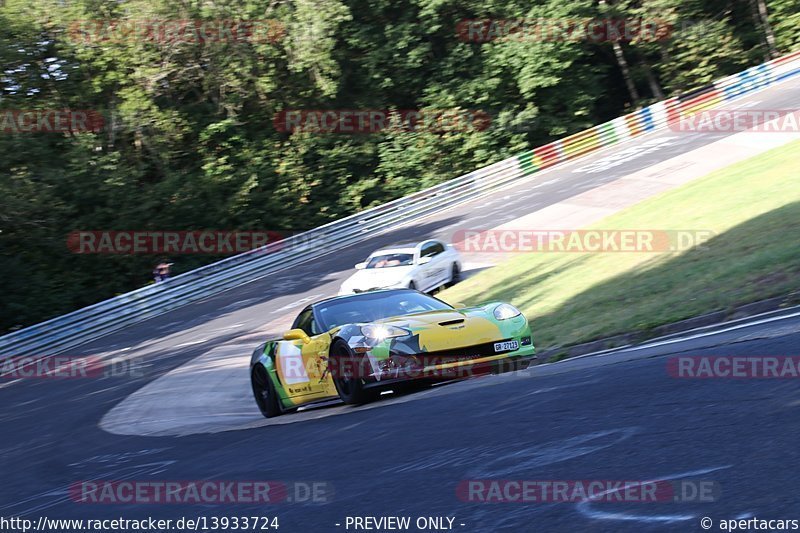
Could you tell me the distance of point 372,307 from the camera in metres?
11.5

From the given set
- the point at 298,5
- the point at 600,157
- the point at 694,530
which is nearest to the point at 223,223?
the point at 298,5

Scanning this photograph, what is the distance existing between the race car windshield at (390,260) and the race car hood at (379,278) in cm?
26

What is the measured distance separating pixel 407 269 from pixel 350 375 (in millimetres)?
13550

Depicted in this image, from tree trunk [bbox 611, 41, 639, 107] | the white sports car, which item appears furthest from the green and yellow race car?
tree trunk [bbox 611, 41, 639, 107]

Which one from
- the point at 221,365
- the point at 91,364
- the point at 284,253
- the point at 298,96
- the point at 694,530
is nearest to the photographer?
the point at 694,530

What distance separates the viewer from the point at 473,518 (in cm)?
508

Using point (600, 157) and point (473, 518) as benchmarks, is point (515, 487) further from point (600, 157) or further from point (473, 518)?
point (600, 157)

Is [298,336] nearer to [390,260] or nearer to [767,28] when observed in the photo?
[390,260]

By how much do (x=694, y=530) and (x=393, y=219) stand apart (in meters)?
33.8

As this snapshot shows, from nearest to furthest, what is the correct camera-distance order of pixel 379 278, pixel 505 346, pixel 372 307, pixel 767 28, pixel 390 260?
pixel 505 346 → pixel 372 307 → pixel 379 278 → pixel 390 260 → pixel 767 28

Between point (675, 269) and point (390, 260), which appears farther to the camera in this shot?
point (390, 260)

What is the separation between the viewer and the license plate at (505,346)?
1026 centimetres

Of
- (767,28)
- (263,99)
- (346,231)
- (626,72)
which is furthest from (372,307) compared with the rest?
(767,28)

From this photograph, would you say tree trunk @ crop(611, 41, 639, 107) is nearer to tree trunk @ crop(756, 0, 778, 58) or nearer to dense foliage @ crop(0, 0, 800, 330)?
dense foliage @ crop(0, 0, 800, 330)
